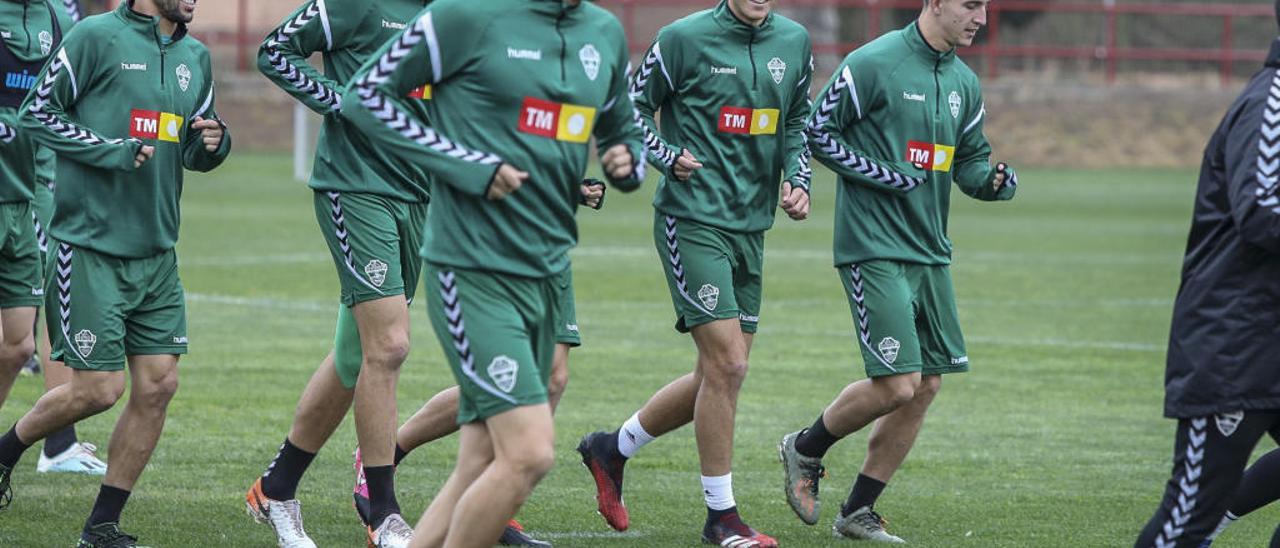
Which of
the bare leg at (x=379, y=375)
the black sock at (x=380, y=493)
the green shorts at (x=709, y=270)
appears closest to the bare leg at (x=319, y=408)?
the bare leg at (x=379, y=375)

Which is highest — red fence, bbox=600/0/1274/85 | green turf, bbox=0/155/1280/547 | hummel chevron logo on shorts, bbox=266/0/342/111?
hummel chevron logo on shorts, bbox=266/0/342/111

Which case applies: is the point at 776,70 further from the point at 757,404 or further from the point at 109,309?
the point at 757,404

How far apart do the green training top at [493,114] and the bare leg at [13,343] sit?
3724 mm

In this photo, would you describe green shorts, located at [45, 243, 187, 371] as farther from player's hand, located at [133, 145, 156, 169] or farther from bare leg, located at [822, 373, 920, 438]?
bare leg, located at [822, 373, 920, 438]

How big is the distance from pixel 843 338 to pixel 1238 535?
7539 millimetres

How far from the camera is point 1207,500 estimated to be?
5789mm

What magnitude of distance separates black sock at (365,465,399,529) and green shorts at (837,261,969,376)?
2.03 metres

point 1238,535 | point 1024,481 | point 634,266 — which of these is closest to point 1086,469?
point 1024,481

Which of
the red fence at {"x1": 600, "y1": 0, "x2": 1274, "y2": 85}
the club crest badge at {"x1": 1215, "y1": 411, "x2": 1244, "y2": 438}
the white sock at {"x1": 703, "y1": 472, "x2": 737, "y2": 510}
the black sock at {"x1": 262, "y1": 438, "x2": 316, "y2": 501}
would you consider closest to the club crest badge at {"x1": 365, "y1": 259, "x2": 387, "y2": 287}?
the black sock at {"x1": 262, "y1": 438, "x2": 316, "y2": 501}

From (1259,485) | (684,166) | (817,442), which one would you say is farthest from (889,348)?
(1259,485)

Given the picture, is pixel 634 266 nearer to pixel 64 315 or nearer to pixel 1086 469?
pixel 1086 469

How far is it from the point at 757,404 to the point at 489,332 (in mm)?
6512

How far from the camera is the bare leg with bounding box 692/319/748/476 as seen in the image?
323 inches

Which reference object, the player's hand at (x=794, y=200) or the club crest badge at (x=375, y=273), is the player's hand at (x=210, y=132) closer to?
the club crest badge at (x=375, y=273)
